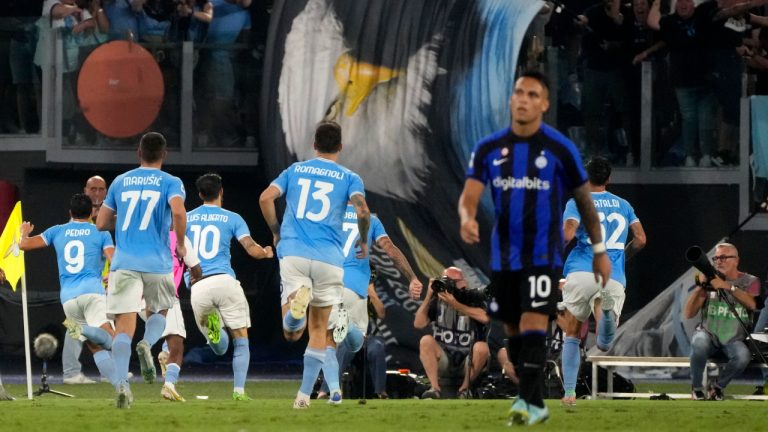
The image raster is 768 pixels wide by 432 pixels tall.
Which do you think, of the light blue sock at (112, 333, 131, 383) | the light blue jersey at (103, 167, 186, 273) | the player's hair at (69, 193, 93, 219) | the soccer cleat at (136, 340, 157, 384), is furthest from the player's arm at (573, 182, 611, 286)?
the player's hair at (69, 193, 93, 219)

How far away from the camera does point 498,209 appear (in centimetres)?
973

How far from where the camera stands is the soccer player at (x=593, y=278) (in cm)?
1339

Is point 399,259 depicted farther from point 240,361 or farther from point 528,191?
point 528,191

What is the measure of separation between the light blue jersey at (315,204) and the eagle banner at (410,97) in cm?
851

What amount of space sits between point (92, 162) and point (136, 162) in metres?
0.60

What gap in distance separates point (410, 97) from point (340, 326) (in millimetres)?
7005

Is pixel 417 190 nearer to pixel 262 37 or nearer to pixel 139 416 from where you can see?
pixel 262 37

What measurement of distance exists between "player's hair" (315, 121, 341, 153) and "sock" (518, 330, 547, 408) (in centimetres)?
292

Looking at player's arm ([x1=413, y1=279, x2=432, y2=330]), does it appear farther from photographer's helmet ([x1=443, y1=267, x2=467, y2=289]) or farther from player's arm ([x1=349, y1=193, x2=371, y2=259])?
player's arm ([x1=349, y1=193, x2=371, y2=259])

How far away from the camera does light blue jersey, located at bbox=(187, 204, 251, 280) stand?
46.4 feet

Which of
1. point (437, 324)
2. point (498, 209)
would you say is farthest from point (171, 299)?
point (437, 324)

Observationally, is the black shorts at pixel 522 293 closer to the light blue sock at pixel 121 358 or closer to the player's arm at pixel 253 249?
the light blue sock at pixel 121 358

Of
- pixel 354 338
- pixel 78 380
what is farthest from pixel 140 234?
pixel 78 380

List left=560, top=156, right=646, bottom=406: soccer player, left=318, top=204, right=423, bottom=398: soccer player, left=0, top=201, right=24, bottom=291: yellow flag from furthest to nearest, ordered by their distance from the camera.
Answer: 1. left=0, top=201, right=24, bottom=291: yellow flag
2. left=318, top=204, right=423, bottom=398: soccer player
3. left=560, top=156, right=646, bottom=406: soccer player
